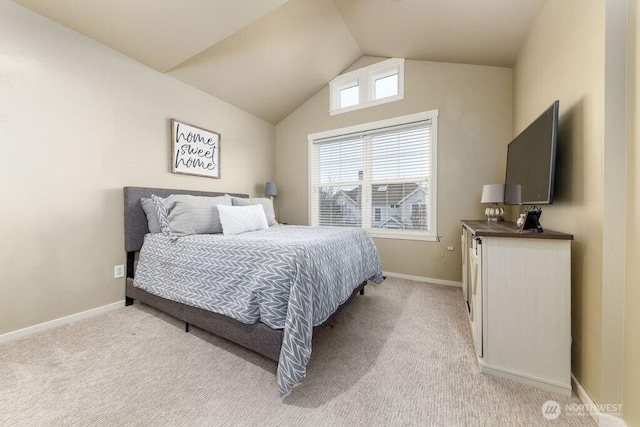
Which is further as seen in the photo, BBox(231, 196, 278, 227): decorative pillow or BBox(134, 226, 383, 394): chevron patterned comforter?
BBox(231, 196, 278, 227): decorative pillow

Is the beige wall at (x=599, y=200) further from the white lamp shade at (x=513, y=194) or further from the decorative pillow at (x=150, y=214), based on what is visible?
the decorative pillow at (x=150, y=214)

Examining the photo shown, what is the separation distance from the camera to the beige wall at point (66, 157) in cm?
181

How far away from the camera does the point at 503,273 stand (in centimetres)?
143

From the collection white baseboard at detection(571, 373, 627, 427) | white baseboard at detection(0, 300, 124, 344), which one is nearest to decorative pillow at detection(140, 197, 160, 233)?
white baseboard at detection(0, 300, 124, 344)

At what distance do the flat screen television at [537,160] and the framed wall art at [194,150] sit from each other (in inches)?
131

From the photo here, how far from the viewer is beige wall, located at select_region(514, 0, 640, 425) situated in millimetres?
1066

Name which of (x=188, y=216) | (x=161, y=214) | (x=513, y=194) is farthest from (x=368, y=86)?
(x=161, y=214)

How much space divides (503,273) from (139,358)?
2.37 metres

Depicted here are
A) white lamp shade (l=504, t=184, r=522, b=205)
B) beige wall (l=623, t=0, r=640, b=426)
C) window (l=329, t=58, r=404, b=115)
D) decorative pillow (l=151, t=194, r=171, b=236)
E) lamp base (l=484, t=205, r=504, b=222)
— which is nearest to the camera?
beige wall (l=623, t=0, r=640, b=426)

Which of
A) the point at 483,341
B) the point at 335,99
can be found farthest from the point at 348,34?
the point at 483,341

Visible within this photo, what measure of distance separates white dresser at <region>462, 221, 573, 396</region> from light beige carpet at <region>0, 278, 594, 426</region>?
108 millimetres

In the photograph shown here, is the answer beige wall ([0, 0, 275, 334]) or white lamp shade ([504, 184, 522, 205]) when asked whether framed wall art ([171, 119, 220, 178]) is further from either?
white lamp shade ([504, 184, 522, 205])

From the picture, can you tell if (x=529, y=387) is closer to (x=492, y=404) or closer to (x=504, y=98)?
(x=492, y=404)

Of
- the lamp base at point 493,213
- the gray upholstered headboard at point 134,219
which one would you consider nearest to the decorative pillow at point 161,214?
the gray upholstered headboard at point 134,219
